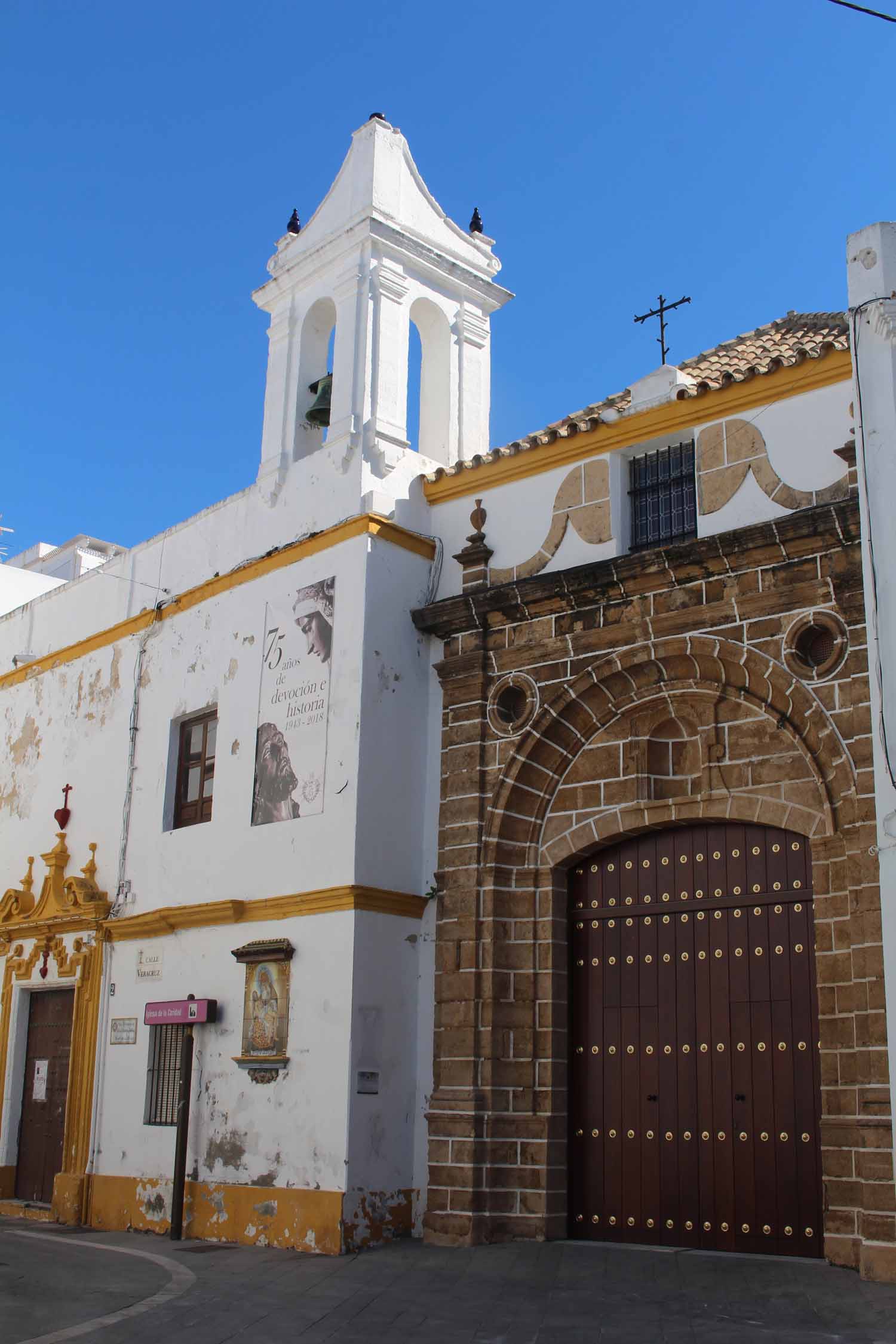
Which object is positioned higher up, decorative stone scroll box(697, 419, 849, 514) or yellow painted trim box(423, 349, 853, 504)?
yellow painted trim box(423, 349, 853, 504)

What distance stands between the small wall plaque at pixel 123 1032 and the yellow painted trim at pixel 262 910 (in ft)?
2.40

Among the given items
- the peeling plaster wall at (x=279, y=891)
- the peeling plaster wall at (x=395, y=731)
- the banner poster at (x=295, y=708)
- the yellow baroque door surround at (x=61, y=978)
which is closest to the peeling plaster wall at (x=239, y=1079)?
the peeling plaster wall at (x=279, y=891)

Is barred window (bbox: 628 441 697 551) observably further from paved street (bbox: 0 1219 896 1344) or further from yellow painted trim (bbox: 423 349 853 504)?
paved street (bbox: 0 1219 896 1344)

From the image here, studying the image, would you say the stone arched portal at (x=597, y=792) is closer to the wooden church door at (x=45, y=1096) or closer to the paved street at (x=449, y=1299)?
the paved street at (x=449, y=1299)

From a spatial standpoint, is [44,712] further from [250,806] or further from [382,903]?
[382,903]

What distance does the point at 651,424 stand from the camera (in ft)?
35.0

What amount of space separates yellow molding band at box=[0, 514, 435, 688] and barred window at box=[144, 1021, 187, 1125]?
393cm

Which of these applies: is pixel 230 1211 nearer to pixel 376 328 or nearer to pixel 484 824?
pixel 484 824

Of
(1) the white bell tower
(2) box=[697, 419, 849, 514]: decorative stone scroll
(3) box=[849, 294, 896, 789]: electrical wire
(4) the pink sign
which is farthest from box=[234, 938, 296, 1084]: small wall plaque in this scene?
(3) box=[849, 294, 896, 789]: electrical wire

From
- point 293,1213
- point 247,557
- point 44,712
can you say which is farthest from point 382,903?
point 44,712

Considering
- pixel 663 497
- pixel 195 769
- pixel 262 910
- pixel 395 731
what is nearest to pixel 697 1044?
pixel 395 731

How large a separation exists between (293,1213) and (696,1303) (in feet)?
11.7

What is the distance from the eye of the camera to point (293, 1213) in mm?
10188

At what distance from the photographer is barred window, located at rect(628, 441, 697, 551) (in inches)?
416
